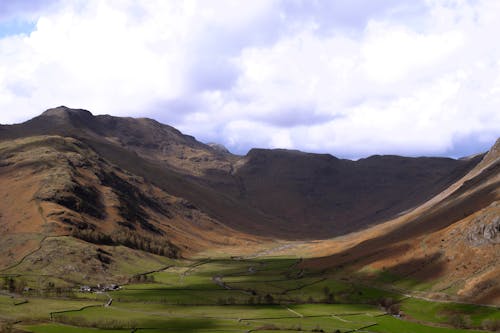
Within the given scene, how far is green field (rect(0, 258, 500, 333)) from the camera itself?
114125mm

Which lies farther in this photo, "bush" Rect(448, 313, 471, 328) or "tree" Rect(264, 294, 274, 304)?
"tree" Rect(264, 294, 274, 304)

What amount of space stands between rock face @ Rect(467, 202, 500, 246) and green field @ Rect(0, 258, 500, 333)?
959 inches

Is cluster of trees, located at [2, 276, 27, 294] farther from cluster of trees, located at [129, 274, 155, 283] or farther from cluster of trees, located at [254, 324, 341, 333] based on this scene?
cluster of trees, located at [254, 324, 341, 333]

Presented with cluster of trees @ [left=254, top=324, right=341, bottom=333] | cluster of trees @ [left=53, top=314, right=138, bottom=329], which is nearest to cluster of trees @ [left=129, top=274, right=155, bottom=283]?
cluster of trees @ [left=53, top=314, right=138, bottom=329]

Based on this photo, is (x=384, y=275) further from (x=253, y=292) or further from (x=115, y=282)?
(x=115, y=282)

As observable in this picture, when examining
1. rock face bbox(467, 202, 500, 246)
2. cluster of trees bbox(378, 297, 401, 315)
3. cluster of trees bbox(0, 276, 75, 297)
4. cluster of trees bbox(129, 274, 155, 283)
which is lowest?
cluster of trees bbox(378, 297, 401, 315)

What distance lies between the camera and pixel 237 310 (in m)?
140

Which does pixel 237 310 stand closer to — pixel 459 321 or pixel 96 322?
pixel 96 322

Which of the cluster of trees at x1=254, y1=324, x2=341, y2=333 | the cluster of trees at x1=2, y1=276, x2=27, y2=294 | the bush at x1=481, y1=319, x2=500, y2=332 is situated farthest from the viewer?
the cluster of trees at x1=2, y1=276, x2=27, y2=294

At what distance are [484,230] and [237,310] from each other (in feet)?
223

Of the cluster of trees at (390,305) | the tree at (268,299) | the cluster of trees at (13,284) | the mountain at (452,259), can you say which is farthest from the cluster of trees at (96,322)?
the mountain at (452,259)

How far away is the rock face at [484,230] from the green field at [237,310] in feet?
79.9

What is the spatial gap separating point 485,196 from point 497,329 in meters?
83.0

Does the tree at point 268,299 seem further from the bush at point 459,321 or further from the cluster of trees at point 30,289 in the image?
the cluster of trees at point 30,289
